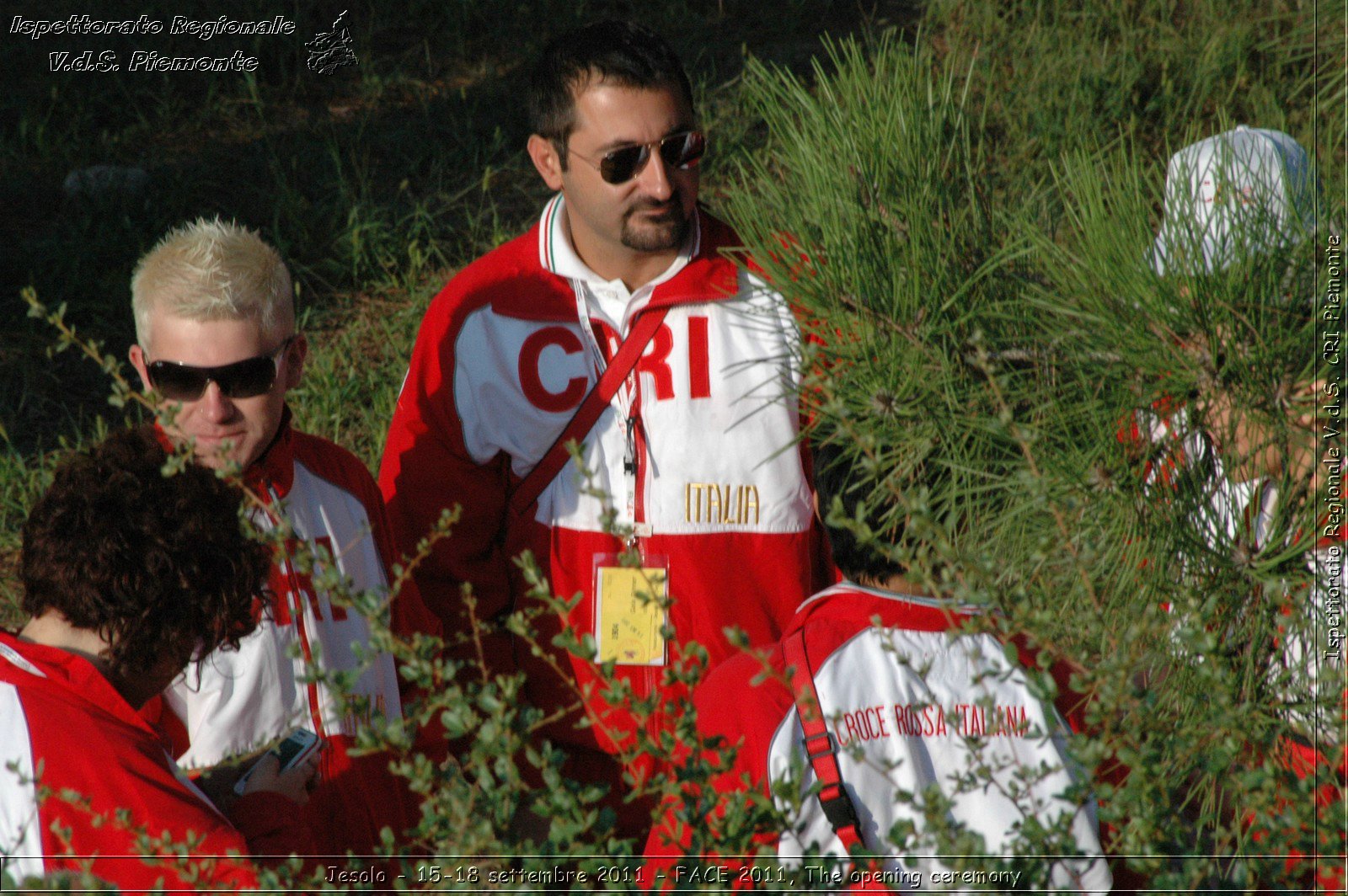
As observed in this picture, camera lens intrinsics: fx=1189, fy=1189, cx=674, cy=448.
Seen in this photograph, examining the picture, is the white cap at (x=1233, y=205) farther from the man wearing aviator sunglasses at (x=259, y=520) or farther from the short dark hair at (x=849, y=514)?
the man wearing aviator sunglasses at (x=259, y=520)

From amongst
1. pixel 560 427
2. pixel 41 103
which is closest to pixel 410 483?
pixel 560 427

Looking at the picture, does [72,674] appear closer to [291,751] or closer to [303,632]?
[291,751]

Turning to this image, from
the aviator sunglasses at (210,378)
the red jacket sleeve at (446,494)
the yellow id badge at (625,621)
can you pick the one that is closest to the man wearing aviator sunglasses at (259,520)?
the aviator sunglasses at (210,378)

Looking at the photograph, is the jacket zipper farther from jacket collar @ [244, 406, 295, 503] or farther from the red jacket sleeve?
the red jacket sleeve

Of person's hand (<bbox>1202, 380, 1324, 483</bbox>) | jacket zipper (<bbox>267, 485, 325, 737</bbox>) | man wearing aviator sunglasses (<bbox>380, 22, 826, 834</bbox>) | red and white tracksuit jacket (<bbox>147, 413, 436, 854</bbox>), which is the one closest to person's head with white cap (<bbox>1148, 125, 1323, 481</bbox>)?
person's hand (<bbox>1202, 380, 1324, 483</bbox>)

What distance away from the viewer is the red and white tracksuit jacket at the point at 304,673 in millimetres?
1926

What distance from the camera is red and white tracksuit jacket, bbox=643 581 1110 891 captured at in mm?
1461

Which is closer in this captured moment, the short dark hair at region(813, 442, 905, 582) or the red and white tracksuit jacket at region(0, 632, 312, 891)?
the red and white tracksuit jacket at region(0, 632, 312, 891)

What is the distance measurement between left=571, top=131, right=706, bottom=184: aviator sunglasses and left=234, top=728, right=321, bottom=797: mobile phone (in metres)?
1.16

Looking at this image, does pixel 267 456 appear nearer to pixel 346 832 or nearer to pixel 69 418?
pixel 346 832

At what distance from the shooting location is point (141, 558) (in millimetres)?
1495

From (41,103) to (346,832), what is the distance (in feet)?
14.5

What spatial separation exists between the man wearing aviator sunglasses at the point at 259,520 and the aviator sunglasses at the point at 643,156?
64 centimetres

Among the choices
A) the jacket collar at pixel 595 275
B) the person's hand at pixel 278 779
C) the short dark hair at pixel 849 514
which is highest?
the jacket collar at pixel 595 275
